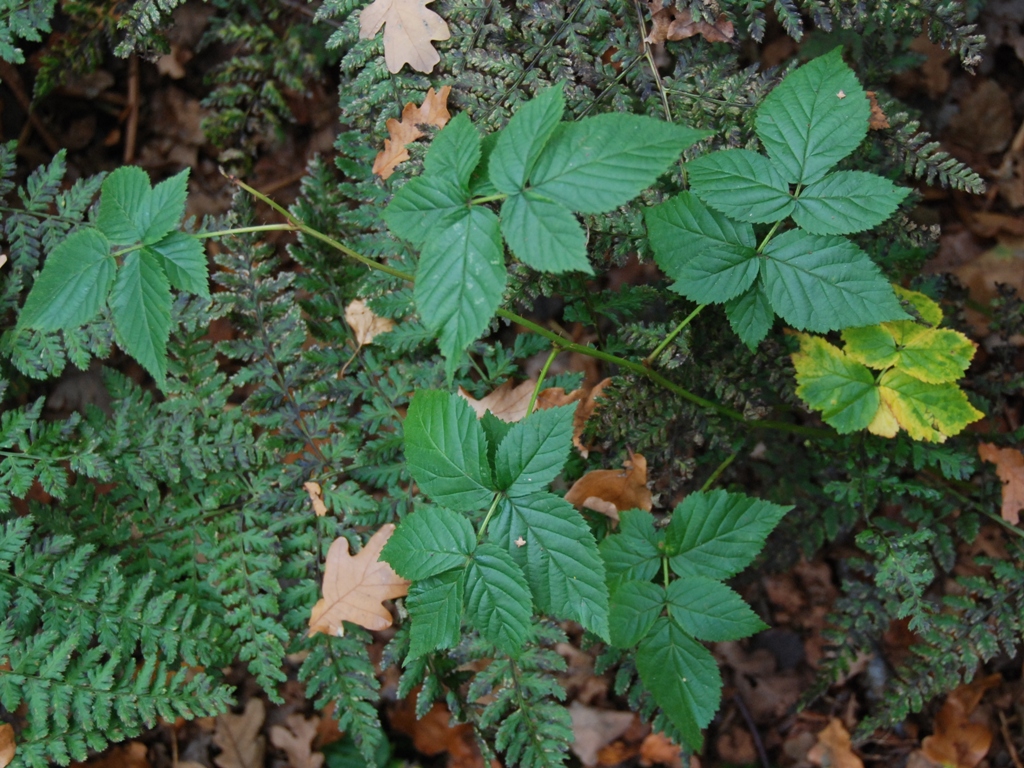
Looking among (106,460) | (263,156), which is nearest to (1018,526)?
(106,460)

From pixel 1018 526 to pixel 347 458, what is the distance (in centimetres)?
Result: 230

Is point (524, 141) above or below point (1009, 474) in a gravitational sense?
above

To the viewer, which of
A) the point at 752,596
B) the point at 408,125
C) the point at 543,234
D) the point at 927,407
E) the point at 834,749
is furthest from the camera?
the point at 752,596

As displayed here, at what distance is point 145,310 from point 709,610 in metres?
1.56

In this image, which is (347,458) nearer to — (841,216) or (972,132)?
(841,216)

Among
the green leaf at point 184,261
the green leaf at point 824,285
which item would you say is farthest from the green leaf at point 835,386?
the green leaf at point 184,261

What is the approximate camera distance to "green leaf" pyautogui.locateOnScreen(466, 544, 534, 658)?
5.74ft

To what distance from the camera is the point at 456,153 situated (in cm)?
168

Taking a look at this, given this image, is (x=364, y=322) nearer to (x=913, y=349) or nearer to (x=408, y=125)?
(x=408, y=125)

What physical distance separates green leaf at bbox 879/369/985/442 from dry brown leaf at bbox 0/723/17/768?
108 inches

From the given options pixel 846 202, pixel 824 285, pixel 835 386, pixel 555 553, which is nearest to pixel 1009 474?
pixel 835 386

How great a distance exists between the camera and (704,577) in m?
1.99

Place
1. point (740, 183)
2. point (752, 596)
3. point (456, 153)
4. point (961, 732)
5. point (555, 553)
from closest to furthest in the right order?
point (456, 153)
point (555, 553)
point (740, 183)
point (961, 732)
point (752, 596)

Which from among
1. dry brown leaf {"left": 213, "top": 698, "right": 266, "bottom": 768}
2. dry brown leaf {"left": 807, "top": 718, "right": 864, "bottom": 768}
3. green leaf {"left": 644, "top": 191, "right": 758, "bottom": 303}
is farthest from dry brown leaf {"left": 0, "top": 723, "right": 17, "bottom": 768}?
dry brown leaf {"left": 807, "top": 718, "right": 864, "bottom": 768}
